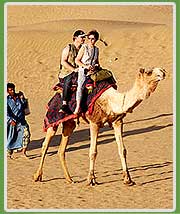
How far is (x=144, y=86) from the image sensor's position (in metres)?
9.60

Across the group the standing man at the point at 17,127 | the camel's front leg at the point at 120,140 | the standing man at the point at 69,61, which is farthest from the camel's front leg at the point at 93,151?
the standing man at the point at 17,127

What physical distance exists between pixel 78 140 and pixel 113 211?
5041mm

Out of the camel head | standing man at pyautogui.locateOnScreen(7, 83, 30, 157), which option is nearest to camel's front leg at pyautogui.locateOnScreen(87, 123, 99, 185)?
the camel head

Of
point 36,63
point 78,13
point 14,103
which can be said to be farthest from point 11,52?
point 14,103

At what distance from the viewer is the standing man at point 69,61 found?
9922mm

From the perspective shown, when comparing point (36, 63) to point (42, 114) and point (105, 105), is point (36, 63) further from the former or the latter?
point (105, 105)

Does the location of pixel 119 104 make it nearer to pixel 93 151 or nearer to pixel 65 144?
pixel 93 151

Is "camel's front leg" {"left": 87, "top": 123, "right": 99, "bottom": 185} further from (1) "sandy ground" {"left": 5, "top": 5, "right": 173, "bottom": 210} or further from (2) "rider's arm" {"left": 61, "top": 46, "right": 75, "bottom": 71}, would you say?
(2) "rider's arm" {"left": 61, "top": 46, "right": 75, "bottom": 71}

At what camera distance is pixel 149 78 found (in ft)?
31.2

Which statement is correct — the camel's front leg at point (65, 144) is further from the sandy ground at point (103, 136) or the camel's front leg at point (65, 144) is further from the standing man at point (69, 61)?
the standing man at point (69, 61)

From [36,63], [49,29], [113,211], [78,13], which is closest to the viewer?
[113,211]

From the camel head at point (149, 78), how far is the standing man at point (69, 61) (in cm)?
86

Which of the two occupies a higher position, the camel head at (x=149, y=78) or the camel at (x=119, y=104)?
the camel head at (x=149, y=78)

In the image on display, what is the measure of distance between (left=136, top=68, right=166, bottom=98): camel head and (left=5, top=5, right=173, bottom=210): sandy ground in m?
1.01
